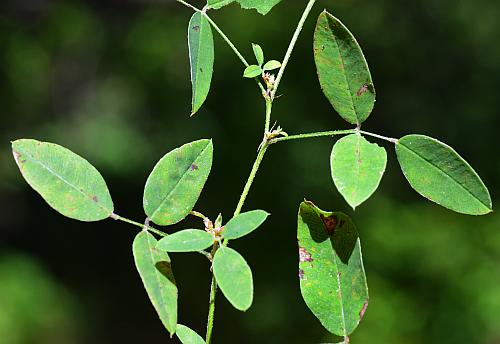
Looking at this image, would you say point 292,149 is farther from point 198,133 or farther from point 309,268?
point 309,268

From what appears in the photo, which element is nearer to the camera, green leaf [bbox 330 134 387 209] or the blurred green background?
green leaf [bbox 330 134 387 209]

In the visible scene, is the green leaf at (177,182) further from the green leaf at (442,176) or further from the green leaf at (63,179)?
the green leaf at (442,176)

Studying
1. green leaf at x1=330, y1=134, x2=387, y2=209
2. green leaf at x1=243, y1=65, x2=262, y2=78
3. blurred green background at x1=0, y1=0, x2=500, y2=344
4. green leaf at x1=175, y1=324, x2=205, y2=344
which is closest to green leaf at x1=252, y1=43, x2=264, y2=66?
green leaf at x1=243, y1=65, x2=262, y2=78

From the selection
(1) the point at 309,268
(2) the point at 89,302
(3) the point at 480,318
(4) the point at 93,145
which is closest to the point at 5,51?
(4) the point at 93,145

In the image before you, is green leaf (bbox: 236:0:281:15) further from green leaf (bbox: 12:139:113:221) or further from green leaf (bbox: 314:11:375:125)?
green leaf (bbox: 12:139:113:221)

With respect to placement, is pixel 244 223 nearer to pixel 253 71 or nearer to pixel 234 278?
pixel 234 278

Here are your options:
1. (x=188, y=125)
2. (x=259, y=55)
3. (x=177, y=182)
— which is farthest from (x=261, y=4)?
(x=188, y=125)
